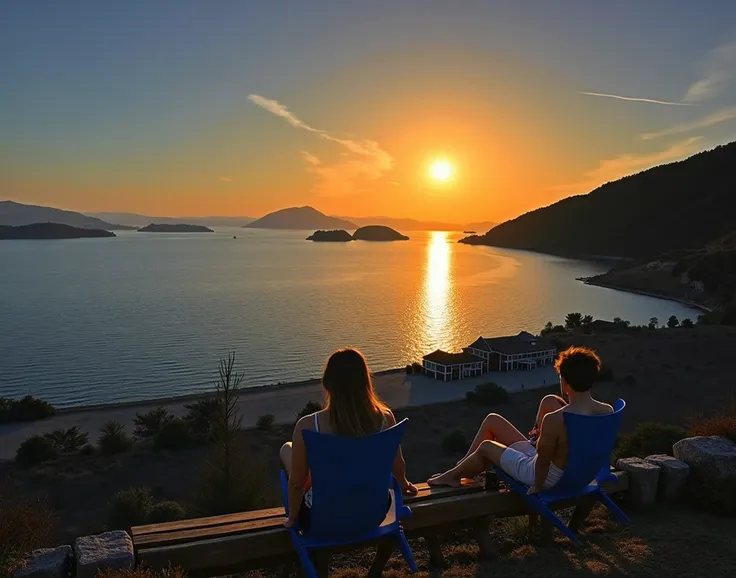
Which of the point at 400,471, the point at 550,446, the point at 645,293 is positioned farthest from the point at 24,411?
the point at 645,293

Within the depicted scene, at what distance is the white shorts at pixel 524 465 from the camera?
3.61 metres

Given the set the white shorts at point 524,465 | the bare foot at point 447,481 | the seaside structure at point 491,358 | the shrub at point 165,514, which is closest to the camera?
the white shorts at point 524,465

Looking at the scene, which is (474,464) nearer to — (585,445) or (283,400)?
(585,445)

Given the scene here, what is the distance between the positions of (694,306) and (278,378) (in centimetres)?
5322

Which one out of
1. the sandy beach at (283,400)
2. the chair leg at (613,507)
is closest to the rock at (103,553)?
the chair leg at (613,507)

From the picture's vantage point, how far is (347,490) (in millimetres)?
2904

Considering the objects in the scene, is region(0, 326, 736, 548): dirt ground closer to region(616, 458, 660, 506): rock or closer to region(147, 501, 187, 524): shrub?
region(616, 458, 660, 506): rock

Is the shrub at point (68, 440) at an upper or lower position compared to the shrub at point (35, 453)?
lower

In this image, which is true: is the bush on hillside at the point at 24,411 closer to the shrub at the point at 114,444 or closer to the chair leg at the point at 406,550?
the shrub at the point at 114,444

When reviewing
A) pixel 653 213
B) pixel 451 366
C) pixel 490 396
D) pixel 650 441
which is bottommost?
pixel 451 366

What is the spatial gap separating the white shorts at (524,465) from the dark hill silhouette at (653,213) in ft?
352

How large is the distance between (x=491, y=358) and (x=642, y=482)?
3081 cm

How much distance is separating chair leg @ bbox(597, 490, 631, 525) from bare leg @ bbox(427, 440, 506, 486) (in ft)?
2.36

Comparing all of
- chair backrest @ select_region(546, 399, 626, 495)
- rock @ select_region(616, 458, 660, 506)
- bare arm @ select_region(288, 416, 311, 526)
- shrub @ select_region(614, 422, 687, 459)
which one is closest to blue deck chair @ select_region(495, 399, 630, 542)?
chair backrest @ select_region(546, 399, 626, 495)
